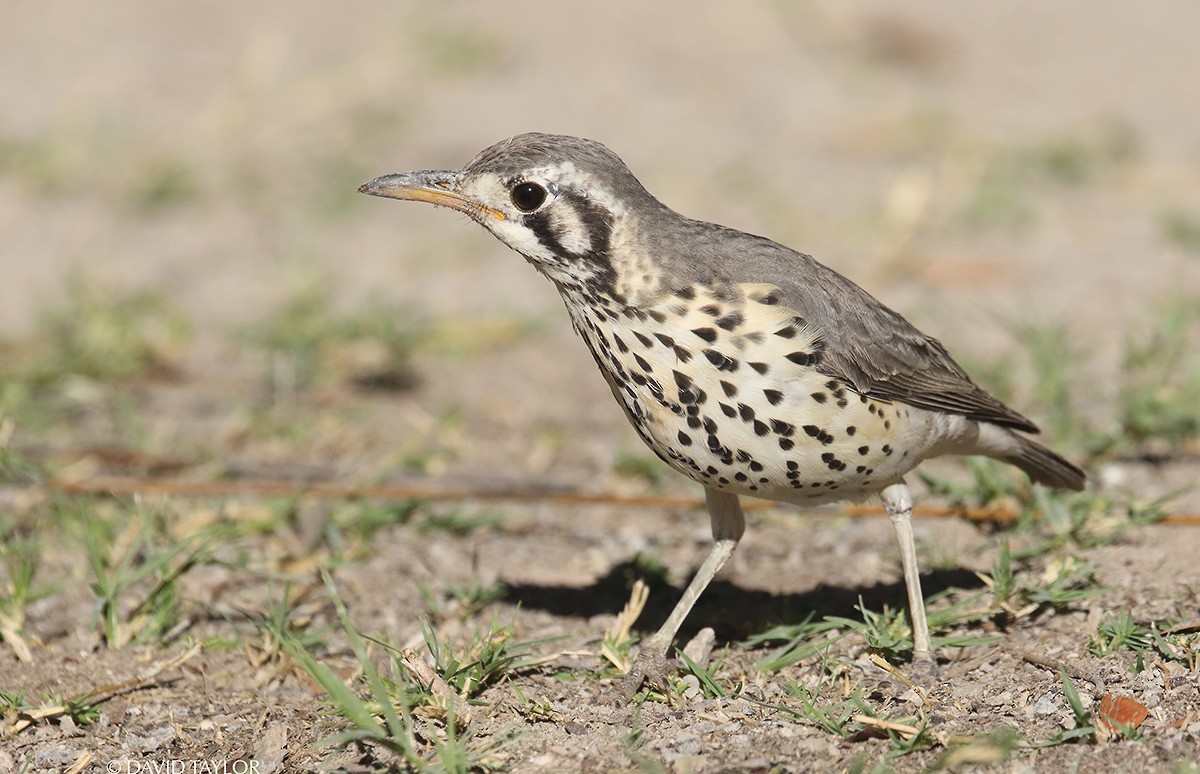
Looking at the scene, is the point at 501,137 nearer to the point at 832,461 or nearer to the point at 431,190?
the point at 431,190

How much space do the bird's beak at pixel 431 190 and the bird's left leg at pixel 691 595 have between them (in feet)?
4.01

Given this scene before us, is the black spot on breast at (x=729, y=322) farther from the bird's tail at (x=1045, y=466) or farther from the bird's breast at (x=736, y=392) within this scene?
the bird's tail at (x=1045, y=466)

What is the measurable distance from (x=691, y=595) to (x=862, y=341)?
1034mm

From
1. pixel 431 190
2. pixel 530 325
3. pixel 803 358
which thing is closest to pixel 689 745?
pixel 803 358

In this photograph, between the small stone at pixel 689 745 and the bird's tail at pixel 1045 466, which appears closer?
the small stone at pixel 689 745

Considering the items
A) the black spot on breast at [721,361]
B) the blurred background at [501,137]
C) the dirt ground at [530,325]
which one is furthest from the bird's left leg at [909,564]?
the blurred background at [501,137]

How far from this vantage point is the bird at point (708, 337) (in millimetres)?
4086

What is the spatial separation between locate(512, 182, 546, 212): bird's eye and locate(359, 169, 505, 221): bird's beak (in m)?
0.09

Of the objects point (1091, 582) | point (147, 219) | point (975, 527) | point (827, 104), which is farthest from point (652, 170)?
point (1091, 582)

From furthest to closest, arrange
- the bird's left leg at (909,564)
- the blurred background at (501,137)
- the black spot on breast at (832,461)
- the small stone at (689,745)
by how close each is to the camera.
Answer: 1. the blurred background at (501,137)
2. the bird's left leg at (909,564)
3. the black spot on breast at (832,461)
4. the small stone at (689,745)

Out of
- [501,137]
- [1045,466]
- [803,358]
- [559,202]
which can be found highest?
[501,137]

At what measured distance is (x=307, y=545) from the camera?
566 centimetres

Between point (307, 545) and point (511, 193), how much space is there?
6.86ft

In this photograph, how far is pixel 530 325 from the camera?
8375 millimetres
